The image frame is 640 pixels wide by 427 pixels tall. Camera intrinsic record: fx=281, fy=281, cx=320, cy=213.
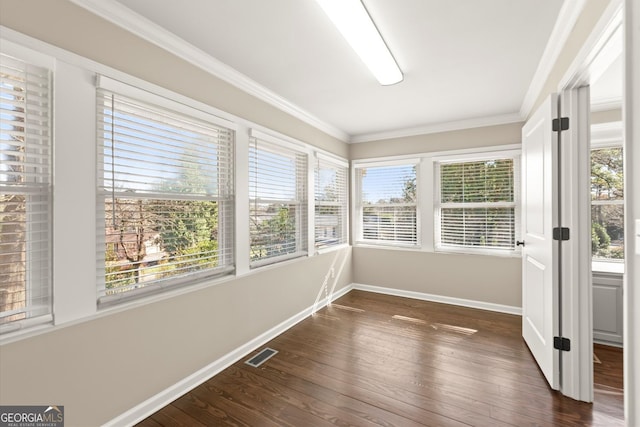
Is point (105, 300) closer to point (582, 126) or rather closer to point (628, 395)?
point (628, 395)

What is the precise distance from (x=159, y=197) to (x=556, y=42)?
9.78 feet

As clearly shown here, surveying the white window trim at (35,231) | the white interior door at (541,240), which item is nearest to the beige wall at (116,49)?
the white window trim at (35,231)

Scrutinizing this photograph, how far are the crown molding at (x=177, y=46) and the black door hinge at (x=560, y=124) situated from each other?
7.81 ft

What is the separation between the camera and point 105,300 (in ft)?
5.48

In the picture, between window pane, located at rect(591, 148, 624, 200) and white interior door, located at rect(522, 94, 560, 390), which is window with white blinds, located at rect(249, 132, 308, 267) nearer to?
white interior door, located at rect(522, 94, 560, 390)

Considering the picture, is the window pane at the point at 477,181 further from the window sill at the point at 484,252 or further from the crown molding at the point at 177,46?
the crown molding at the point at 177,46

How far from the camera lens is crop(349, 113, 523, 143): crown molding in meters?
3.60

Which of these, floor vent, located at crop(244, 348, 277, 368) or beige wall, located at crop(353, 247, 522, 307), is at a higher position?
beige wall, located at crop(353, 247, 522, 307)

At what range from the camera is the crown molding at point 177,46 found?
162cm

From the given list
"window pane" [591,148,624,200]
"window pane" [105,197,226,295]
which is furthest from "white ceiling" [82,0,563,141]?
"window pane" [105,197,226,295]

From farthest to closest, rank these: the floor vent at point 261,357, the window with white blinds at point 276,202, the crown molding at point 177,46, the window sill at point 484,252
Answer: the window sill at point 484,252, the window with white blinds at point 276,202, the floor vent at point 261,357, the crown molding at point 177,46

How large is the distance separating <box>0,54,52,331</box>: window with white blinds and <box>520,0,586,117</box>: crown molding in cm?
293

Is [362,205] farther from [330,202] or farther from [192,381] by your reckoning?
[192,381]

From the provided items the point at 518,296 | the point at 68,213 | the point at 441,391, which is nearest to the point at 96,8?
the point at 68,213
